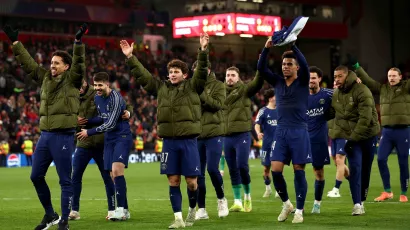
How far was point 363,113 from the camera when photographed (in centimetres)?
1554

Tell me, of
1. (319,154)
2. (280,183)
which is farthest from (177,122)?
(319,154)

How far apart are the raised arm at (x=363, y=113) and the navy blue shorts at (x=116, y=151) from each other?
3928 mm

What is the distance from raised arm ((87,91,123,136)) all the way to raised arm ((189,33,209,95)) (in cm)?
189

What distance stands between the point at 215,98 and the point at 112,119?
1.88 m

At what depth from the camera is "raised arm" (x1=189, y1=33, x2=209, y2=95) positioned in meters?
13.2

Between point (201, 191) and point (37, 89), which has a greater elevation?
point (37, 89)

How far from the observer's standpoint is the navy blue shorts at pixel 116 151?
600 inches

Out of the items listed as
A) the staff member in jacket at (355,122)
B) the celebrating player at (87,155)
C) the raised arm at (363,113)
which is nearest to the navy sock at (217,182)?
the celebrating player at (87,155)

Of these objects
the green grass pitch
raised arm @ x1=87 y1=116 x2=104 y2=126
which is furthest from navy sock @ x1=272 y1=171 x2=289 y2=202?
raised arm @ x1=87 y1=116 x2=104 y2=126

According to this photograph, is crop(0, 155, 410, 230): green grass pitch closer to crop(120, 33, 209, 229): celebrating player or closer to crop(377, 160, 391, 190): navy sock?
crop(377, 160, 391, 190): navy sock

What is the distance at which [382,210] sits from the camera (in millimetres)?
16328

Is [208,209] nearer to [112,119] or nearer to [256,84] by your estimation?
[112,119]

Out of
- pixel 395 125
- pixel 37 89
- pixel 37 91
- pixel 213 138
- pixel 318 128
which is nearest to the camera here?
pixel 213 138

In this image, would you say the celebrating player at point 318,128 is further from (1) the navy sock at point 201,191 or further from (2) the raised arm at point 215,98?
(1) the navy sock at point 201,191
